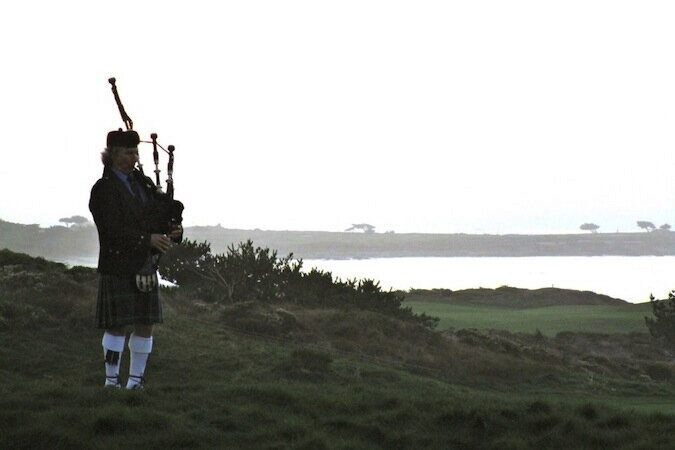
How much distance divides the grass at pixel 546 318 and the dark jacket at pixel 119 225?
2413 centimetres

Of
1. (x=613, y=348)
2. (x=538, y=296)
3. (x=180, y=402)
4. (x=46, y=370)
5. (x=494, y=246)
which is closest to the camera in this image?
(x=180, y=402)

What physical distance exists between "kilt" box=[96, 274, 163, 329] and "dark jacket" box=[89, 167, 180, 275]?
0.12 metres

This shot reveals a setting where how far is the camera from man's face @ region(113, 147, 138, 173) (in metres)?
9.58

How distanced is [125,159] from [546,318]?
31953 mm

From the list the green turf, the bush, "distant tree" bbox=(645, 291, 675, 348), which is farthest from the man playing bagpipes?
"distant tree" bbox=(645, 291, 675, 348)

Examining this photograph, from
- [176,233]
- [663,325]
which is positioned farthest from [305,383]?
[663,325]

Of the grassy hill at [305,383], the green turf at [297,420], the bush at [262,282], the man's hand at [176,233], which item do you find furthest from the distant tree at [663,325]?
the man's hand at [176,233]

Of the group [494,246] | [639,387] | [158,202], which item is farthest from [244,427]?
[494,246]

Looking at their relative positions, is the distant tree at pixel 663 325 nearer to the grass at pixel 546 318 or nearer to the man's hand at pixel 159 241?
the grass at pixel 546 318

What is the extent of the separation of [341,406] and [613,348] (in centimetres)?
2289

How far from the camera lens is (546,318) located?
128ft

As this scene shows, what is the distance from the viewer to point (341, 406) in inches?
380

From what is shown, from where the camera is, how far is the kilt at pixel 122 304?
9609 mm

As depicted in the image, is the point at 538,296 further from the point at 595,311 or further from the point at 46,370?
the point at 46,370
